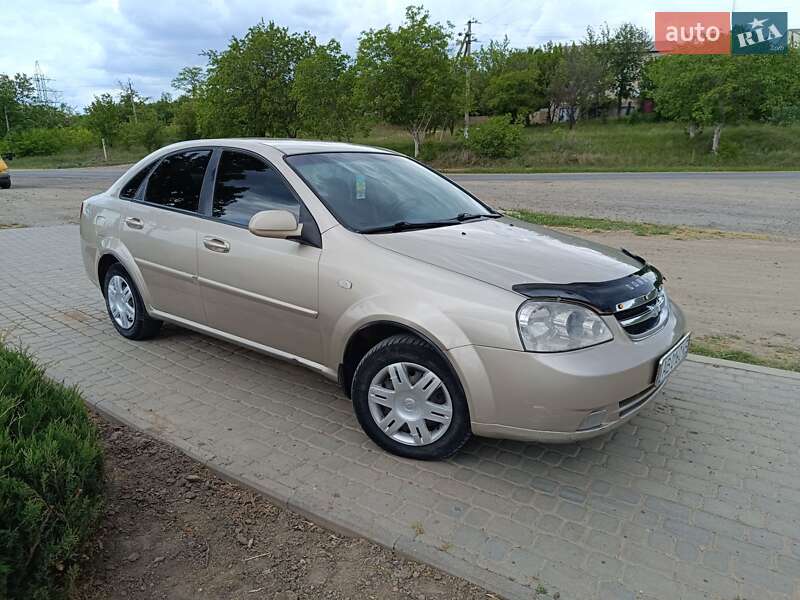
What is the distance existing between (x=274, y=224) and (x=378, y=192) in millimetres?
813

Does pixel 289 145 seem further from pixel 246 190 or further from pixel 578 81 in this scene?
pixel 578 81

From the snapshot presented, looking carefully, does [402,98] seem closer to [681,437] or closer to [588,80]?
[588,80]

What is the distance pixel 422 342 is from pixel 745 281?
602 cm

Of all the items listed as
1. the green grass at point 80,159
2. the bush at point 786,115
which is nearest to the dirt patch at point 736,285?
the bush at point 786,115

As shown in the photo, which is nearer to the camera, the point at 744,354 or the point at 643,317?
the point at 643,317

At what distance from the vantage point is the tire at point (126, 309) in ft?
16.0

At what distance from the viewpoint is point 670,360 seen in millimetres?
3176

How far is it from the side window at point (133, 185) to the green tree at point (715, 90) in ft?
128

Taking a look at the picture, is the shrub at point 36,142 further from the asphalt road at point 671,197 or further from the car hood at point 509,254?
the car hood at point 509,254

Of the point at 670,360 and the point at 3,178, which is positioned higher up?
the point at 3,178

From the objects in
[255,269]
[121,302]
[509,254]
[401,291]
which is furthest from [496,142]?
[401,291]

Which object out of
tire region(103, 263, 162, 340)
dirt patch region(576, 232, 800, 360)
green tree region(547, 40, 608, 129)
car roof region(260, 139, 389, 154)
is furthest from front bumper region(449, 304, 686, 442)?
green tree region(547, 40, 608, 129)

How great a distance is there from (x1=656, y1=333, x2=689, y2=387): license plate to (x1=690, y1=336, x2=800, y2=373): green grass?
1.79m

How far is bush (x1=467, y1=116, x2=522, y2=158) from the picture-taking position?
125 ft
